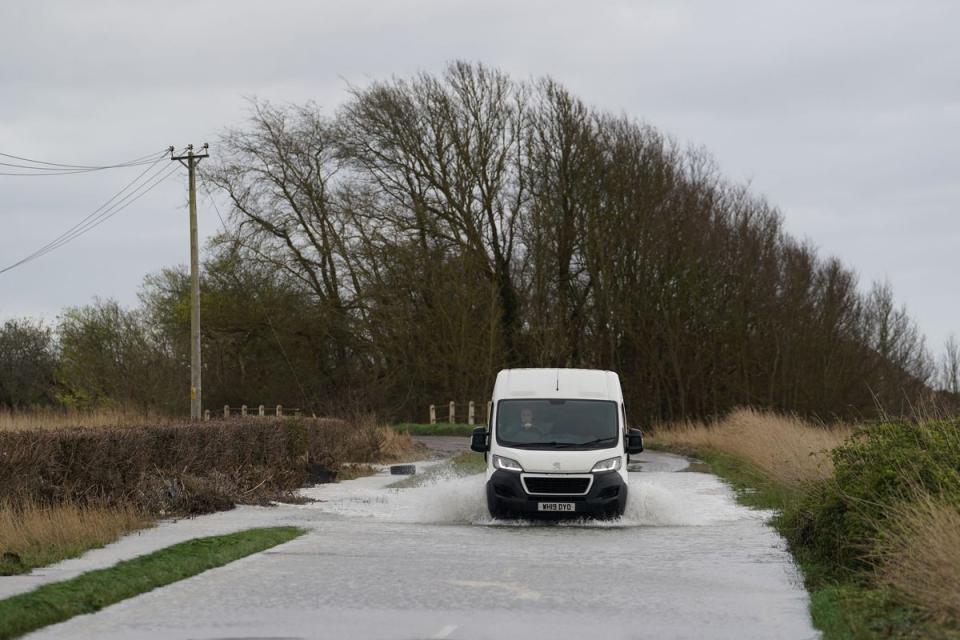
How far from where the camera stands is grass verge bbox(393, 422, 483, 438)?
57250mm

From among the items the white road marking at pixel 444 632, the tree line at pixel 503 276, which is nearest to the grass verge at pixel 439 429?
the tree line at pixel 503 276

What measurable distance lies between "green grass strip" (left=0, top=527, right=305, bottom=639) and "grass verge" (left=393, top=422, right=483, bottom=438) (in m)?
39.7

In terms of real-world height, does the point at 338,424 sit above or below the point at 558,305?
below

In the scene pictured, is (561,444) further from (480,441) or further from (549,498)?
(480,441)

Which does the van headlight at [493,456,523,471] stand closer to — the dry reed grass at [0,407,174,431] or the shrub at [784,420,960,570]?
the shrub at [784,420,960,570]

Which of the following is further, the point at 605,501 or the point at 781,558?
the point at 605,501

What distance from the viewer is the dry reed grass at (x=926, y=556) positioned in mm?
9966

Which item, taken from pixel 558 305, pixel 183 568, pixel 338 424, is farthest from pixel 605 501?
pixel 558 305

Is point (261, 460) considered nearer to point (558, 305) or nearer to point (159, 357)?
point (558, 305)

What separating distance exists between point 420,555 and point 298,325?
47.0m

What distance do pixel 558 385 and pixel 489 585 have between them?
8.86 metres

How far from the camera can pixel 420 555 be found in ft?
51.1

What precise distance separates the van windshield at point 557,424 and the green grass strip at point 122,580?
4.48m

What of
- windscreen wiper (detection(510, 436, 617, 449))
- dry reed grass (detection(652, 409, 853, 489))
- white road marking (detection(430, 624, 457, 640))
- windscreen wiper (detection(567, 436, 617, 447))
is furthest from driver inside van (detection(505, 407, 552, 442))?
white road marking (detection(430, 624, 457, 640))
